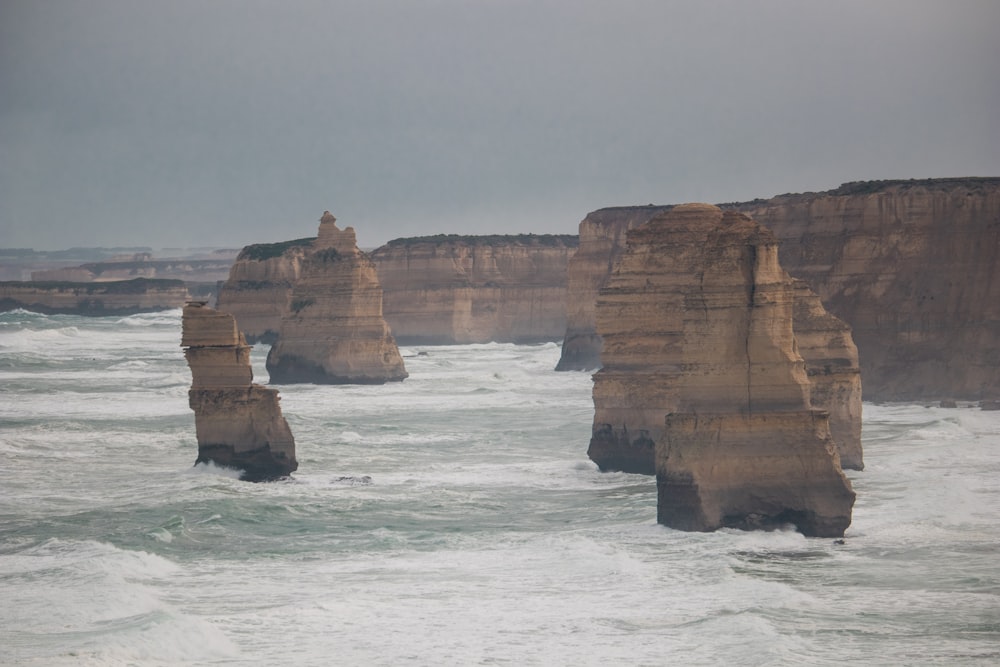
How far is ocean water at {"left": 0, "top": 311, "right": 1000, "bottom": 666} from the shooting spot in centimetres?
1816

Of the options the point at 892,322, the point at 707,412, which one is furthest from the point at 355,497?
the point at 892,322

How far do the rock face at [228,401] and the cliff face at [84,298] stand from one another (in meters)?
130

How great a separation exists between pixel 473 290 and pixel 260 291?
1983cm

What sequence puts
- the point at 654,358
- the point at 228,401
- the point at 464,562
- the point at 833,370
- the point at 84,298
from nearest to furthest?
the point at 464,562, the point at 228,401, the point at 833,370, the point at 654,358, the point at 84,298

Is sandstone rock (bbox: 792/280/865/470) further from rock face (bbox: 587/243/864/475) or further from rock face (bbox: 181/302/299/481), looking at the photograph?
rock face (bbox: 181/302/299/481)

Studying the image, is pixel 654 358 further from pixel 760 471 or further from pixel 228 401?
pixel 228 401

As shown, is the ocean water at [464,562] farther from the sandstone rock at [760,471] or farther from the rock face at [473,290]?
the rock face at [473,290]

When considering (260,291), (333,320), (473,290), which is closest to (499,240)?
(473,290)

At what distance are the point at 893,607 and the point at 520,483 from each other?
12633 millimetres

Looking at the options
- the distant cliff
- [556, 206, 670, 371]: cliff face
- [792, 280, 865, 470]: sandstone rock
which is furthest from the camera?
[556, 206, 670, 371]: cliff face

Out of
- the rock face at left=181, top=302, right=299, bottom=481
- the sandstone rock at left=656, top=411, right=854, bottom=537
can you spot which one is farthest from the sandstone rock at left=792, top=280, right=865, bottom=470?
the rock face at left=181, top=302, right=299, bottom=481

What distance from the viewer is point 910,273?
53.5 meters

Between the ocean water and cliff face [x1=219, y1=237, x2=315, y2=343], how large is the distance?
47.9m

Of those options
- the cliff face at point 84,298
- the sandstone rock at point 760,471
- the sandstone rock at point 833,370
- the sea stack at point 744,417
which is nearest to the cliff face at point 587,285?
the sandstone rock at point 833,370
